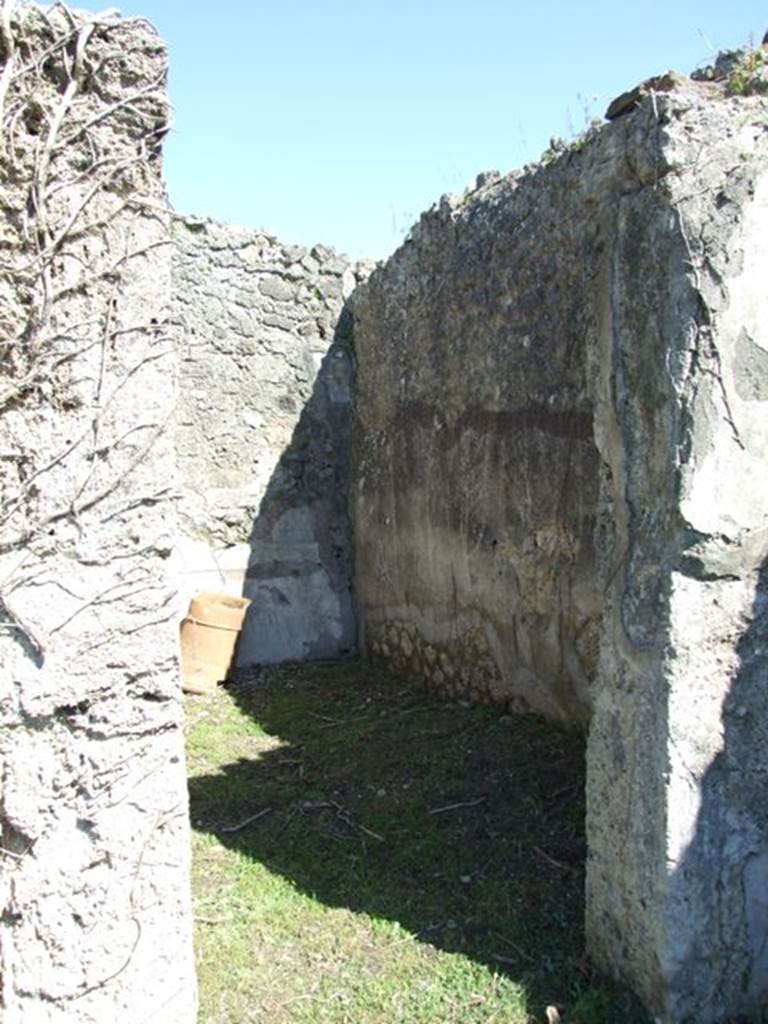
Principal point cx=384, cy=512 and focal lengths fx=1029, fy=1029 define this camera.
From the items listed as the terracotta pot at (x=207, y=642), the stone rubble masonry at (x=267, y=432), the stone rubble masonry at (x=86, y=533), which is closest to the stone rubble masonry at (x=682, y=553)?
the stone rubble masonry at (x=86, y=533)

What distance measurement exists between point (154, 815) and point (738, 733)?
144cm

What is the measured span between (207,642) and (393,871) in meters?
3.04

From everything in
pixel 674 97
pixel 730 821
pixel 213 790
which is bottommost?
pixel 213 790

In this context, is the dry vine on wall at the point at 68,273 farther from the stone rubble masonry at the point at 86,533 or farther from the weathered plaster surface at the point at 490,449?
the weathered plaster surface at the point at 490,449

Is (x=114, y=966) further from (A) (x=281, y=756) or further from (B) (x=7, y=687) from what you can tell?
(A) (x=281, y=756)

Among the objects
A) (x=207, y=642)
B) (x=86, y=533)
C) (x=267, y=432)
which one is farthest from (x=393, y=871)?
(x=267, y=432)

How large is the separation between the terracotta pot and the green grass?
804mm

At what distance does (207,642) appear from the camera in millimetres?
6375

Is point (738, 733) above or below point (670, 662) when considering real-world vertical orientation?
below

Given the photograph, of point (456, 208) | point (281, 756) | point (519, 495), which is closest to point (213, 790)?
point (281, 756)

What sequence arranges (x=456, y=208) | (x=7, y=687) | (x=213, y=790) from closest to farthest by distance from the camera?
(x=7, y=687), (x=213, y=790), (x=456, y=208)

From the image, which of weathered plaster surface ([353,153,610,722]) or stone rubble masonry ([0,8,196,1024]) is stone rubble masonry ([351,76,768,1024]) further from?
stone rubble masonry ([0,8,196,1024])

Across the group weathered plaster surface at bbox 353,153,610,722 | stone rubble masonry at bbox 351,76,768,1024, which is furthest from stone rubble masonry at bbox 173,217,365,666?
stone rubble masonry at bbox 351,76,768,1024

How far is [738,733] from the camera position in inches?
102
